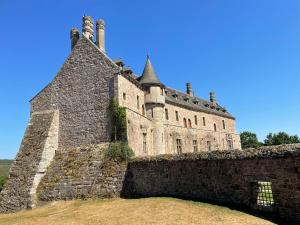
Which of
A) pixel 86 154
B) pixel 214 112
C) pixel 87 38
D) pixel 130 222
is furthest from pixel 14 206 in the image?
pixel 214 112

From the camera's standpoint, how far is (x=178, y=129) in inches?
1344

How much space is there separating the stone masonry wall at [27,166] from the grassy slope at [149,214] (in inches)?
185

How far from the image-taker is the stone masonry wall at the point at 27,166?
21359 millimetres

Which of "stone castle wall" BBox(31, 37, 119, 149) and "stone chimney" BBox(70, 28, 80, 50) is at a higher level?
"stone chimney" BBox(70, 28, 80, 50)

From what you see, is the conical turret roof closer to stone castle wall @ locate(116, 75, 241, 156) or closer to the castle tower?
the castle tower

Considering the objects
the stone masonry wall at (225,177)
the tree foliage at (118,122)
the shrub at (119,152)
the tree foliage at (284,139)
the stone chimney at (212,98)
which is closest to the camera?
the stone masonry wall at (225,177)

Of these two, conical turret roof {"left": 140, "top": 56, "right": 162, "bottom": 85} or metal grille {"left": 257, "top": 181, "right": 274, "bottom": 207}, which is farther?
conical turret roof {"left": 140, "top": 56, "right": 162, "bottom": 85}

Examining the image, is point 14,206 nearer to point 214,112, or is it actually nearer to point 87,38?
point 87,38

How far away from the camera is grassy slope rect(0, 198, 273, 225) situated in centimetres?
1270

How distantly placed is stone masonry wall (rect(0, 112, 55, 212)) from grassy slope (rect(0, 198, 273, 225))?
4.71m

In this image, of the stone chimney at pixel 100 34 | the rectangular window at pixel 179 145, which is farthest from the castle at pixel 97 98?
the rectangular window at pixel 179 145

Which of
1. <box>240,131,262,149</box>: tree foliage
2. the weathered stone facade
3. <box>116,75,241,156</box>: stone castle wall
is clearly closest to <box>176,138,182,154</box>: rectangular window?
<box>116,75,241,156</box>: stone castle wall

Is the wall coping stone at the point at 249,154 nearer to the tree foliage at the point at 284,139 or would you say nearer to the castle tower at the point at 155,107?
the castle tower at the point at 155,107

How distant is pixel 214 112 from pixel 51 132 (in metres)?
26.4
